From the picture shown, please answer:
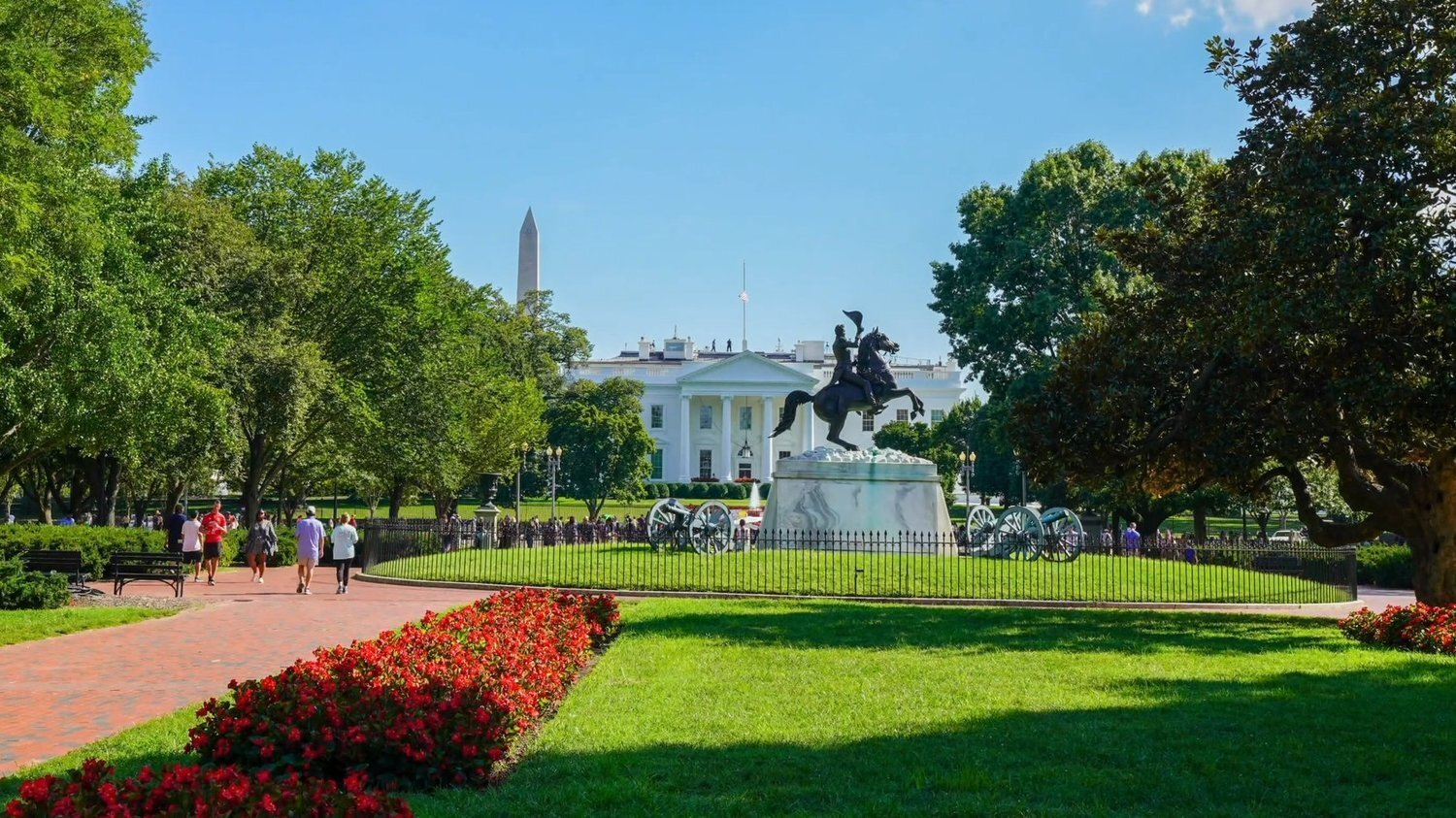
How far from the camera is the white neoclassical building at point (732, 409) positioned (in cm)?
9738

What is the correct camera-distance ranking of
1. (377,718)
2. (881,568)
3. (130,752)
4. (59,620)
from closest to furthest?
(377,718) → (130,752) → (59,620) → (881,568)

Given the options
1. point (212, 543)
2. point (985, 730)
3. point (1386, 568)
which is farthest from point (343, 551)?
point (1386, 568)

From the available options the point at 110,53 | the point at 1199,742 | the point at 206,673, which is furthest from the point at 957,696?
the point at 110,53

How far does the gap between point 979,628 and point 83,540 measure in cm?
1800

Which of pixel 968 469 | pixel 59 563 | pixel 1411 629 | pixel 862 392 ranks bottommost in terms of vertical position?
pixel 1411 629

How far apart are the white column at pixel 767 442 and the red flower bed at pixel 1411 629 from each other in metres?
83.0

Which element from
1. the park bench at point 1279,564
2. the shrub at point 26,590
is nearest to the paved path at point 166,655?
the shrub at point 26,590

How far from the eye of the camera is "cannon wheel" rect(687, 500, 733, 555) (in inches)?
1026

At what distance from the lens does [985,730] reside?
27.1 feet

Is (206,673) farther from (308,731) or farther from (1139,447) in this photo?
(1139,447)

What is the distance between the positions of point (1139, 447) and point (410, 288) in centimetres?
2430

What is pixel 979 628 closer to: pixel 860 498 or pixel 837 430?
pixel 860 498

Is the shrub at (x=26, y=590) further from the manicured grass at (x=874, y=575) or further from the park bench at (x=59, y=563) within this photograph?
the manicured grass at (x=874, y=575)

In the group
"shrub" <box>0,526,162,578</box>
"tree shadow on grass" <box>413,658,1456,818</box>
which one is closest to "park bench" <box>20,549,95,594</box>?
"shrub" <box>0,526,162,578</box>
